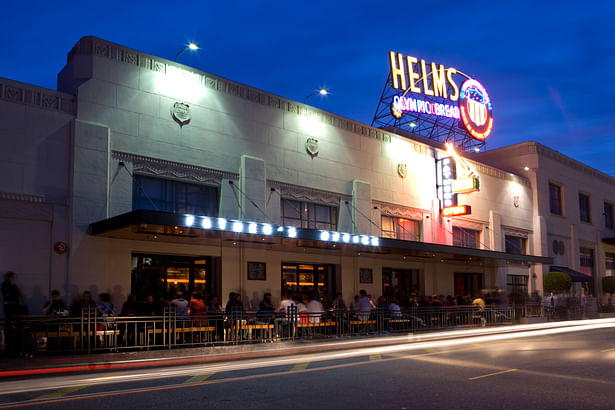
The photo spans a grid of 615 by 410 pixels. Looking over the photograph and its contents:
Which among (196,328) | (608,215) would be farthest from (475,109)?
(196,328)

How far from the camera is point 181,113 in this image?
69.5ft

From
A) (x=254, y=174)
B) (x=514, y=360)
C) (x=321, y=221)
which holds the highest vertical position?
(x=254, y=174)

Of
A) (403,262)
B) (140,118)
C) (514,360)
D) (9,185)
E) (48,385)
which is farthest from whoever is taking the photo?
(403,262)

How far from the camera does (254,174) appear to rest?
23031 mm

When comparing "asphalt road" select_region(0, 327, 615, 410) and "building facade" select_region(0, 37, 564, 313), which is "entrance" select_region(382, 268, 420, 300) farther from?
"asphalt road" select_region(0, 327, 615, 410)

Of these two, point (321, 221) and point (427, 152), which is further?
point (427, 152)

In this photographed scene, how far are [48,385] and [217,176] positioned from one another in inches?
483

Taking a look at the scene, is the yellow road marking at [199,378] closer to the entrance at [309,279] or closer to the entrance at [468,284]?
the entrance at [309,279]

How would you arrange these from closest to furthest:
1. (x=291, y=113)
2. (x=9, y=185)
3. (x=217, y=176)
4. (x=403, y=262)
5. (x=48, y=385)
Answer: (x=48, y=385) → (x=9, y=185) → (x=217, y=176) → (x=291, y=113) → (x=403, y=262)

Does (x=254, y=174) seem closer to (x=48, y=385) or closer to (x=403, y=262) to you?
(x=403, y=262)

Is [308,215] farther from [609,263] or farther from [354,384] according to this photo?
[609,263]

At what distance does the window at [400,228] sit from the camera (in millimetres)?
28625

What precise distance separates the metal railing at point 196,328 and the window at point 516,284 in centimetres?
1520

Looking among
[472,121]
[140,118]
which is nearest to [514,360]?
[140,118]
